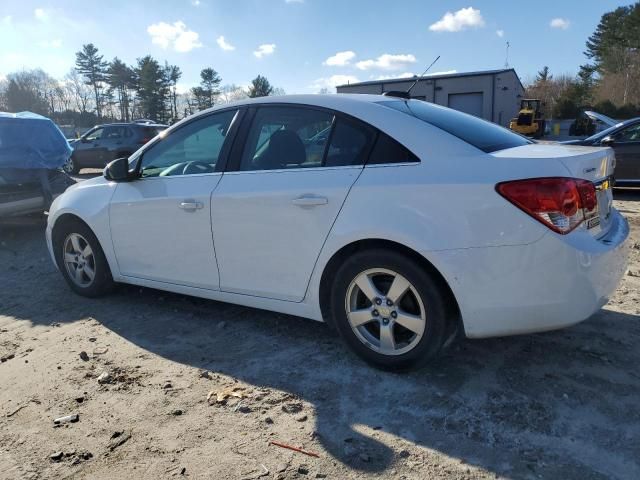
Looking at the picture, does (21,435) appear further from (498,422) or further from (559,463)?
(559,463)

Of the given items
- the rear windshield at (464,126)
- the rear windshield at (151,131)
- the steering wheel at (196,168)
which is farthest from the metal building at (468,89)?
the rear windshield at (464,126)

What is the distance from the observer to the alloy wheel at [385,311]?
2.95 meters

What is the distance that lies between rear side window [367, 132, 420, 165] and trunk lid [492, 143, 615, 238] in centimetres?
49

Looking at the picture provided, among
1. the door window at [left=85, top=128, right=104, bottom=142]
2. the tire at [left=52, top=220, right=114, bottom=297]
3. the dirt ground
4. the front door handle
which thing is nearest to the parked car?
the tire at [left=52, top=220, right=114, bottom=297]

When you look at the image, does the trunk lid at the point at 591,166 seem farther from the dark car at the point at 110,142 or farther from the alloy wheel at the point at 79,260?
the dark car at the point at 110,142

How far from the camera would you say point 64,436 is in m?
2.68

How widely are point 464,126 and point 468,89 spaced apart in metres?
38.7

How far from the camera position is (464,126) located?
3.25m

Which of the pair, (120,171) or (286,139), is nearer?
(286,139)

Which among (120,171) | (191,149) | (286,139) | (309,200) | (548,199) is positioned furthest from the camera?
(120,171)

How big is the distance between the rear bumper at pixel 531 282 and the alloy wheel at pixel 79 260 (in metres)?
3.34

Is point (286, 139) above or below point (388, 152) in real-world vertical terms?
above

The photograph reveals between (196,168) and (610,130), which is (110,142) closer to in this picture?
(610,130)

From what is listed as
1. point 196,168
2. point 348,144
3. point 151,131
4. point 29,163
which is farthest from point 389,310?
point 151,131
